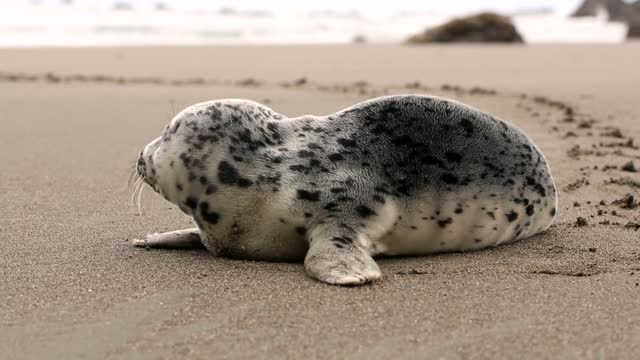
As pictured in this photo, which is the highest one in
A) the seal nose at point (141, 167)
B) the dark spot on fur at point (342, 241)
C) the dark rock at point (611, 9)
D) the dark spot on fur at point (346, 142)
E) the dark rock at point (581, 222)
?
the dark spot on fur at point (346, 142)

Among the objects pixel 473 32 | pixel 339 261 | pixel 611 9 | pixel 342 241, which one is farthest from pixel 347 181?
pixel 611 9

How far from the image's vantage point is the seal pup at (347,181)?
9.94 feet

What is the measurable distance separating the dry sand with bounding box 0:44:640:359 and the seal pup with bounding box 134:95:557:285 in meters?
0.09

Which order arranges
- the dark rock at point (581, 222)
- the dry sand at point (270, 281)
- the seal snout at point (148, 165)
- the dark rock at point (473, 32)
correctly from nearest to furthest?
the dry sand at point (270, 281), the seal snout at point (148, 165), the dark rock at point (581, 222), the dark rock at point (473, 32)

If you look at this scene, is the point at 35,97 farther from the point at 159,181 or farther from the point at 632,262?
the point at 632,262

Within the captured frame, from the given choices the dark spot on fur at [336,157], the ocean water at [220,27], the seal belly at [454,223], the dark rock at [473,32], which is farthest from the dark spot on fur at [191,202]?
the dark rock at [473,32]

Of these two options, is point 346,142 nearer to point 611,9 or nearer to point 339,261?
point 339,261

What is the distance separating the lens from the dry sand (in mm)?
2271

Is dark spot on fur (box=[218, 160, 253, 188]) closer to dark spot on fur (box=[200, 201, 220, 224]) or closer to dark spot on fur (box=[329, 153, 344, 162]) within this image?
dark spot on fur (box=[200, 201, 220, 224])

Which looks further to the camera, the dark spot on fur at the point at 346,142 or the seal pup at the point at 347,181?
the dark spot on fur at the point at 346,142

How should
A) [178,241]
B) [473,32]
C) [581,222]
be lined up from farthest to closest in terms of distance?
[473,32] < [581,222] < [178,241]

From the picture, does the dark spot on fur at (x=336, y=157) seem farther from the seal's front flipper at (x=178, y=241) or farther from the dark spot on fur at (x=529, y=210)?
the dark spot on fur at (x=529, y=210)

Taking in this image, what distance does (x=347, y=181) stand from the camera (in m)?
3.09

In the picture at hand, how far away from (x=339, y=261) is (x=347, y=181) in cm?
35
